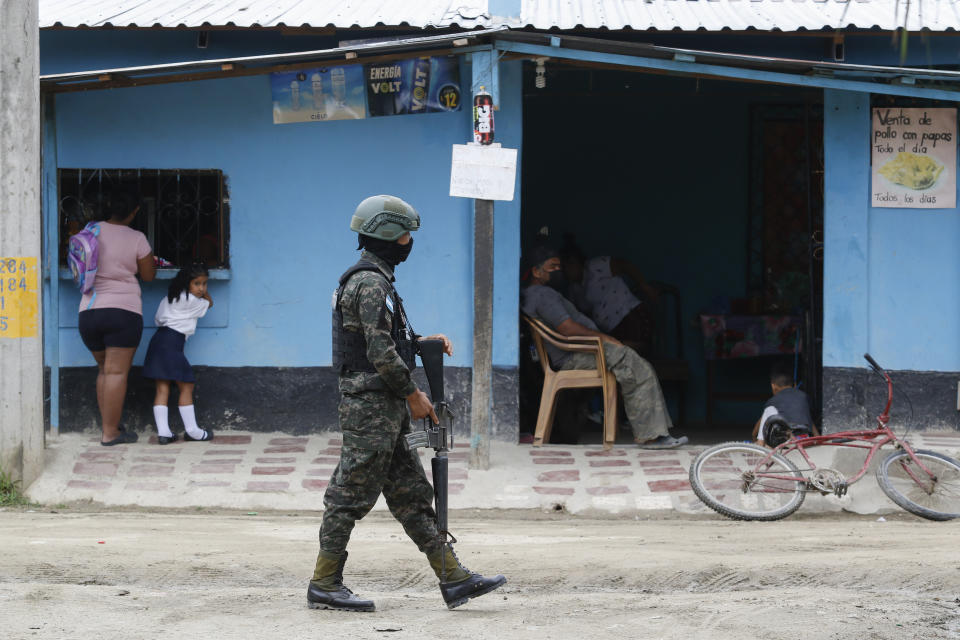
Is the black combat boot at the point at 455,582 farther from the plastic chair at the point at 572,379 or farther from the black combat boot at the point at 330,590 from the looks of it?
the plastic chair at the point at 572,379

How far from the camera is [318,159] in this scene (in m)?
8.49

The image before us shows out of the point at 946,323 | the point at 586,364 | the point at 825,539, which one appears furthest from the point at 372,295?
the point at 946,323

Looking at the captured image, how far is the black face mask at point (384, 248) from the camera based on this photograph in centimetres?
481

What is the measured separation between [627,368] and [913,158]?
2595mm

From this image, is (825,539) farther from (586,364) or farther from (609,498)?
(586,364)

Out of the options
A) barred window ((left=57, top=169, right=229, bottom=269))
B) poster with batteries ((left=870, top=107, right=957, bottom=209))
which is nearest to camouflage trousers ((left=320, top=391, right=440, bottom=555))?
barred window ((left=57, top=169, right=229, bottom=269))

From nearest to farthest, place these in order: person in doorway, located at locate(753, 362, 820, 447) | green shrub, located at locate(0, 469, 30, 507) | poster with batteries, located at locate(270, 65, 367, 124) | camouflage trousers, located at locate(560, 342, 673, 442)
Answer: green shrub, located at locate(0, 469, 30, 507) → person in doorway, located at locate(753, 362, 820, 447) → poster with batteries, located at locate(270, 65, 367, 124) → camouflage trousers, located at locate(560, 342, 673, 442)

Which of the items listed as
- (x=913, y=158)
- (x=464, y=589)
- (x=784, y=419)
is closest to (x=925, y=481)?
(x=784, y=419)

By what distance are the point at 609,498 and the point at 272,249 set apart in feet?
10.2

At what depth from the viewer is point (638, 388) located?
841 cm

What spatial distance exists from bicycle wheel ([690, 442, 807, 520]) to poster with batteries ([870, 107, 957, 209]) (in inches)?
100

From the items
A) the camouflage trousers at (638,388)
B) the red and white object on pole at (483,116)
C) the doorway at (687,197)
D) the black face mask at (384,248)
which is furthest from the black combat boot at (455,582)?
the doorway at (687,197)

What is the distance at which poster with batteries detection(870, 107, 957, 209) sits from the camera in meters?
8.45

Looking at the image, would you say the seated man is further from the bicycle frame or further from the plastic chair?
the bicycle frame
